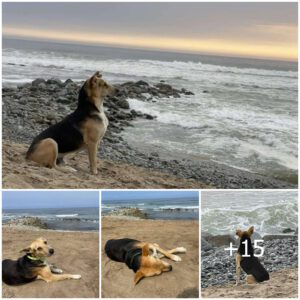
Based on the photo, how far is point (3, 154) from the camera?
5168mm

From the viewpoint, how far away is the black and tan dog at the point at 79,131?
5.09 meters

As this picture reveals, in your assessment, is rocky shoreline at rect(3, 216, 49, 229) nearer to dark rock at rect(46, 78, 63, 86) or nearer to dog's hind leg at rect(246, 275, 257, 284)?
dark rock at rect(46, 78, 63, 86)

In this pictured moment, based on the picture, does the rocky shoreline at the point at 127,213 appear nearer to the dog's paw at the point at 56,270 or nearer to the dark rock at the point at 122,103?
the dog's paw at the point at 56,270

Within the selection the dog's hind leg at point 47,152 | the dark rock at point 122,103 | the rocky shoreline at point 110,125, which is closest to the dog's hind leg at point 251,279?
the rocky shoreline at point 110,125

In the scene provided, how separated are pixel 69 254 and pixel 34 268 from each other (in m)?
0.32

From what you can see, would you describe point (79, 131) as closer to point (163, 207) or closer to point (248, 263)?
point (163, 207)

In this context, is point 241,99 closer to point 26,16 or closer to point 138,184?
point 138,184

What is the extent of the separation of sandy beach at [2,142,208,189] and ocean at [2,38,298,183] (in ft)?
0.75

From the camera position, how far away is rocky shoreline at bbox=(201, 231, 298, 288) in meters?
5.23

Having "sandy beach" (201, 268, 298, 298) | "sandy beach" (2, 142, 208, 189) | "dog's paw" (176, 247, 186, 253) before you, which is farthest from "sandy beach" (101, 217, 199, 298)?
"sandy beach" (2, 142, 208, 189)

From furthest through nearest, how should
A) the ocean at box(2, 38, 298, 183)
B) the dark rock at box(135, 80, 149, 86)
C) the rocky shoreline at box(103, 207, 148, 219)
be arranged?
the dark rock at box(135, 80, 149, 86), the ocean at box(2, 38, 298, 183), the rocky shoreline at box(103, 207, 148, 219)

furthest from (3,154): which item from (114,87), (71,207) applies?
(114,87)

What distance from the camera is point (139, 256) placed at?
201 inches

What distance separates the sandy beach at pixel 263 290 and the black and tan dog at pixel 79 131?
166 centimetres
